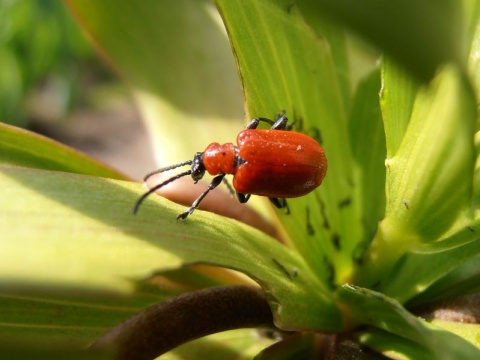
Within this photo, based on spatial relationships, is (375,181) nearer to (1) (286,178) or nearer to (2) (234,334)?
(1) (286,178)

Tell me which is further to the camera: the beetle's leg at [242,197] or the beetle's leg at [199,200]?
the beetle's leg at [242,197]

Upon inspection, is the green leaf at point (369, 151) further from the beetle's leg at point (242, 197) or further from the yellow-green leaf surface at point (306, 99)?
the beetle's leg at point (242, 197)

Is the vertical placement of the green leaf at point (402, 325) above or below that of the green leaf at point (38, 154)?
above

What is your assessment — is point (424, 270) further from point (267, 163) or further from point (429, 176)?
point (267, 163)

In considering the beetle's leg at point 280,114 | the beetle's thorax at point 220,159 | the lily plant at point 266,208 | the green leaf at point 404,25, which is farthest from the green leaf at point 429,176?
the beetle's thorax at point 220,159

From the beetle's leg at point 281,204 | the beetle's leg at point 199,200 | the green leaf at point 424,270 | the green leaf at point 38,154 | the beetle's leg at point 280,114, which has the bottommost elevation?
the green leaf at point 38,154

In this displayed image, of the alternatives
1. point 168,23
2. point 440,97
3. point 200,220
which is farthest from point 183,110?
point 440,97
